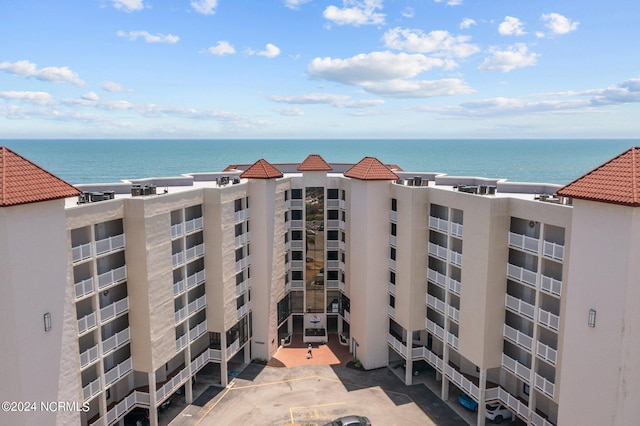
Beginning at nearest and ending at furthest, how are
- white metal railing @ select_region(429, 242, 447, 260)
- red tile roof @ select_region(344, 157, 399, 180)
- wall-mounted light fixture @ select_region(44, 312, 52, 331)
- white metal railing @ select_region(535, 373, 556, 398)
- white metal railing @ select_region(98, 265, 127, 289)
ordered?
1. wall-mounted light fixture @ select_region(44, 312, 52, 331)
2. white metal railing @ select_region(535, 373, 556, 398)
3. white metal railing @ select_region(98, 265, 127, 289)
4. white metal railing @ select_region(429, 242, 447, 260)
5. red tile roof @ select_region(344, 157, 399, 180)

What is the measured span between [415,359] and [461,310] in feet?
28.0

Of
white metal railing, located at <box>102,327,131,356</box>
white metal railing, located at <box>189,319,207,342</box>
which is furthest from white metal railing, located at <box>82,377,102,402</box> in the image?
white metal railing, located at <box>189,319,207,342</box>

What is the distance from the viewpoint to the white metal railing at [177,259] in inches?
1361

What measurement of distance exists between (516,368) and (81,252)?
30963mm

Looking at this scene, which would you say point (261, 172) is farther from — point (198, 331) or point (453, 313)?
point (453, 313)

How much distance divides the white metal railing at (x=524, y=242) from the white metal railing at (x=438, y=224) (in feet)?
19.3

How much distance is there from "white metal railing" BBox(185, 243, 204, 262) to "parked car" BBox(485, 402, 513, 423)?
2690cm

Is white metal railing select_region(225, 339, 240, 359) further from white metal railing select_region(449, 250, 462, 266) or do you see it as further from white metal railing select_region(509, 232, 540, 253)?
white metal railing select_region(509, 232, 540, 253)

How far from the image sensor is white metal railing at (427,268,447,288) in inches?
1477

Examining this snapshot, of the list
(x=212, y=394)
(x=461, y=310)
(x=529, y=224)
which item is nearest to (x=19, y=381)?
(x=212, y=394)

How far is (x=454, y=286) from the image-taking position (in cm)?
3612

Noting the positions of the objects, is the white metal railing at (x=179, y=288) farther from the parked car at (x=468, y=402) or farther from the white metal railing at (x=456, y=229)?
the parked car at (x=468, y=402)

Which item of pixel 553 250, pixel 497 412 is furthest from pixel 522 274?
pixel 497 412

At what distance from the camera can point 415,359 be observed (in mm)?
40844
